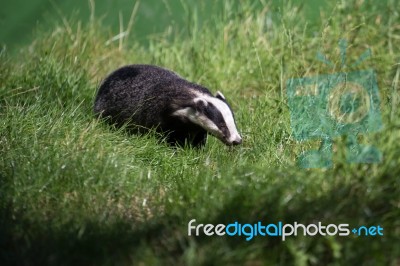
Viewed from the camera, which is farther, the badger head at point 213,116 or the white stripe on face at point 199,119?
the white stripe on face at point 199,119

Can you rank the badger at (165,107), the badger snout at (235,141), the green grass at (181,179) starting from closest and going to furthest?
the green grass at (181,179)
the badger snout at (235,141)
the badger at (165,107)

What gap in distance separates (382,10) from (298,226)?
398 cm

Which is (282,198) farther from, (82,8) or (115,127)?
(82,8)

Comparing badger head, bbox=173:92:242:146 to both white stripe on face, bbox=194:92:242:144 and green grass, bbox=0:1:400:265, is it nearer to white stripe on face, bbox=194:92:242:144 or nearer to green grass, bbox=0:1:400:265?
white stripe on face, bbox=194:92:242:144

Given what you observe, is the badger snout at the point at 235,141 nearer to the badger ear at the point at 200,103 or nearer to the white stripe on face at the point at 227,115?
the white stripe on face at the point at 227,115

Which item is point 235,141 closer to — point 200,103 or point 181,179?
point 200,103

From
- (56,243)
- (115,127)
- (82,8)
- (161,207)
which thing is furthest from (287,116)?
(82,8)

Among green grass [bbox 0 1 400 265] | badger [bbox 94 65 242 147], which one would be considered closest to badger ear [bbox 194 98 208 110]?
badger [bbox 94 65 242 147]

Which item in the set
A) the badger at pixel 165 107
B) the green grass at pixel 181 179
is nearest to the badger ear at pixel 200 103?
the badger at pixel 165 107

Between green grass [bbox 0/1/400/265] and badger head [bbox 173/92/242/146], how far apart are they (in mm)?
104

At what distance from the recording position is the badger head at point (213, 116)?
5.17 meters

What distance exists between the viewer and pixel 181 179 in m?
4.31

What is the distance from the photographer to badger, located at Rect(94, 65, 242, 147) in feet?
17.3

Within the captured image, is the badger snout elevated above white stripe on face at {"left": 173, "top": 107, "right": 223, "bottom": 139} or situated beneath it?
situated beneath
